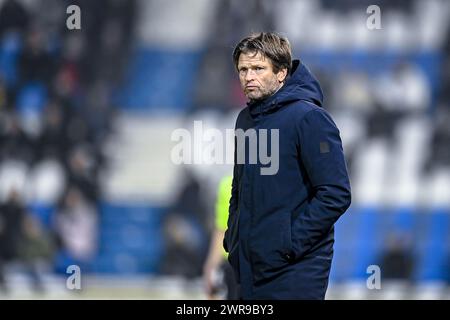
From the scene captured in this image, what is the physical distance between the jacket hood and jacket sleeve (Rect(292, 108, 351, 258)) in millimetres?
96

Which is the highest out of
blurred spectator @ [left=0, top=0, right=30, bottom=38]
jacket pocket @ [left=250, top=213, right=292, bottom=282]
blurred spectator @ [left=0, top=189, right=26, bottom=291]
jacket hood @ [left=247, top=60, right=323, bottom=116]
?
blurred spectator @ [left=0, top=0, right=30, bottom=38]

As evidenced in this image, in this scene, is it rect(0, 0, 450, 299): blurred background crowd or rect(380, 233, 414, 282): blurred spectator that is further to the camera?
rect(0, 0, 450, 299): blurred background crowd

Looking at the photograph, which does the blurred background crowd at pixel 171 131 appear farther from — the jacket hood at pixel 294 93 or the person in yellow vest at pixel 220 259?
the jacket hood at pixel 294 93

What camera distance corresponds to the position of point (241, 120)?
3918 mm

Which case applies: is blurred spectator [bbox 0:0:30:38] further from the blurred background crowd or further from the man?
the man

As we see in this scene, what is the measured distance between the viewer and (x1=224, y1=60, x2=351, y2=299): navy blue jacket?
145 inches

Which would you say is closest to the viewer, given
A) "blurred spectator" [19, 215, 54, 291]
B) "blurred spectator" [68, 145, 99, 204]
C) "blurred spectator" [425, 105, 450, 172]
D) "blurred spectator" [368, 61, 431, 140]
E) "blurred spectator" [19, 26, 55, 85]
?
"blurred spectator" [19, 215, 54, 291]

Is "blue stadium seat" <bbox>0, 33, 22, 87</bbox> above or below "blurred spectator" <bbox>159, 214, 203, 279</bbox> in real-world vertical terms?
above

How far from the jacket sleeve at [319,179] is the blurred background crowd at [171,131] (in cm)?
770

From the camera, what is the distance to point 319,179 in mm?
3689

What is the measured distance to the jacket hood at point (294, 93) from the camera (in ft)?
12.3

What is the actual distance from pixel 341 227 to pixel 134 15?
4.05 metres

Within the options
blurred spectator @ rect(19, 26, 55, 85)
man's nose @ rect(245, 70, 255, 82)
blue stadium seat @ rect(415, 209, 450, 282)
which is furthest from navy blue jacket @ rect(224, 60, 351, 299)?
blurred spectator @ rect(19, 26, 55, 85)
